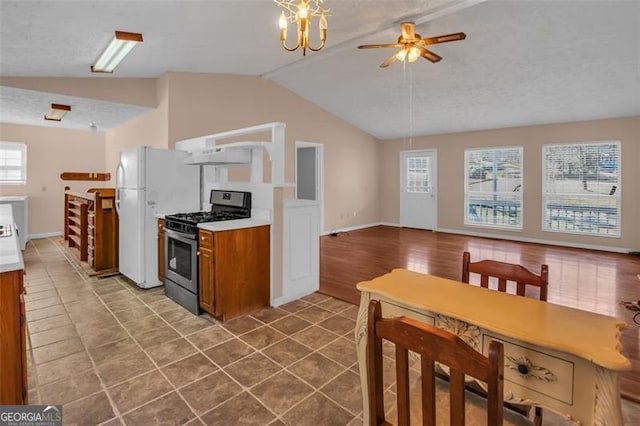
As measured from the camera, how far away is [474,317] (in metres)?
1.16

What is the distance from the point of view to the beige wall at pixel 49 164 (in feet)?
21.7

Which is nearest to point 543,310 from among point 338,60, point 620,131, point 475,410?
point 475,410

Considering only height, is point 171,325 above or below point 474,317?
below

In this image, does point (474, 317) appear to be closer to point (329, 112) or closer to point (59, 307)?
point (59, 307)

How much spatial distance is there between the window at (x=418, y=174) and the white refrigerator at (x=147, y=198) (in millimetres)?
5838

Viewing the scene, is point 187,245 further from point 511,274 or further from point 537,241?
point 537,241

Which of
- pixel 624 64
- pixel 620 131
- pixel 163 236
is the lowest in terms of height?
pixel 163 236

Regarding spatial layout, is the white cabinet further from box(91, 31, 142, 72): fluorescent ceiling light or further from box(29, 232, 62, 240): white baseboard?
box(91, 31, 142, 72): fluorescent ceiling light

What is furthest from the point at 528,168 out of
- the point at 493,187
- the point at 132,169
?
the point at 132,169

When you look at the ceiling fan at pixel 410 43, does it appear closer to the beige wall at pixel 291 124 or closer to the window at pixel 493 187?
the beige wall at pixel 291 124

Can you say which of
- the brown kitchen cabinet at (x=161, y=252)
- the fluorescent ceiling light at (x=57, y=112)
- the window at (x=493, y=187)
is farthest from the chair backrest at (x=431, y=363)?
the window at (x=493, y=187)

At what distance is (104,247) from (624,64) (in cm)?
728

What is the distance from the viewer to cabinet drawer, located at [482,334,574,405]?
968 millimetres

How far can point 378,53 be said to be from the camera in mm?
4848
